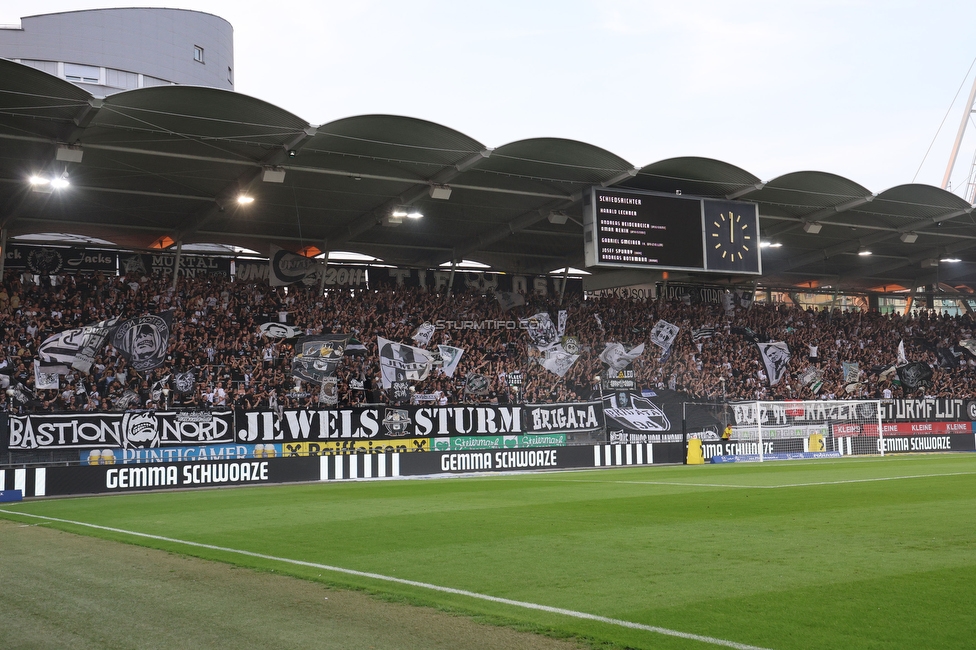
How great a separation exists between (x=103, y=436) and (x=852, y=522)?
68.1ft

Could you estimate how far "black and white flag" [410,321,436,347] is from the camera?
3456cm

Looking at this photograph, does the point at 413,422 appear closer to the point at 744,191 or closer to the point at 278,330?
the point at 278,330

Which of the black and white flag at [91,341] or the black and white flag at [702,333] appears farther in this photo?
the black and white flag at [702,333]

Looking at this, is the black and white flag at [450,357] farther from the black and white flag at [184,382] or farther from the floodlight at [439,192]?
the black and white flag at [184,382]

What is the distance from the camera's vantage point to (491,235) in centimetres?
3734

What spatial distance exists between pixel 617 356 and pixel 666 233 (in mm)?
8116

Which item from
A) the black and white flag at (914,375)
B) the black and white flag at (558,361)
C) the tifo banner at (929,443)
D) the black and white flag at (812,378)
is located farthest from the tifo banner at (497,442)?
the black and white flag at (914,375)

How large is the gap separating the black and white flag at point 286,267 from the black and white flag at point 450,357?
7.11m

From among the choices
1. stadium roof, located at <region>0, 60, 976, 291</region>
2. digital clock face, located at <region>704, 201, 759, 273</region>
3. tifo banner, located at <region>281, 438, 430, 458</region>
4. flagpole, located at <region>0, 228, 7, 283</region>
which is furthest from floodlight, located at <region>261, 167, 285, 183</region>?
digital clock face, located at <region>704, 201, 759, 273</region>

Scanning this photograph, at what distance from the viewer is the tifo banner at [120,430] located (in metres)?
24.4

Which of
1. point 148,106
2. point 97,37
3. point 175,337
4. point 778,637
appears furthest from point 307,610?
point 97,37

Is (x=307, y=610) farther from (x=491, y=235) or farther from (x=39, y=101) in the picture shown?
(x=491, y=235)

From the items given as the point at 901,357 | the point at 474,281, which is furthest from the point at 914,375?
the point at 474,281

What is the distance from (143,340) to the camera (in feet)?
99.0
